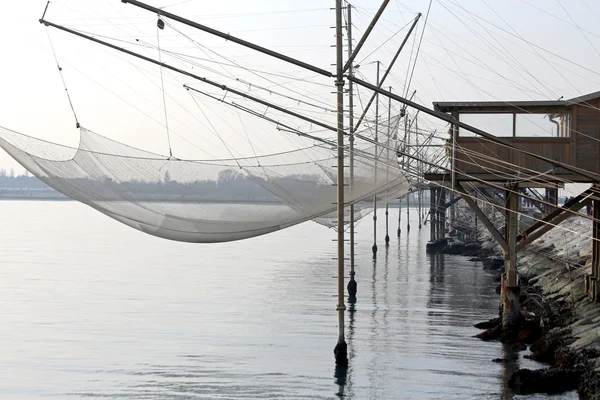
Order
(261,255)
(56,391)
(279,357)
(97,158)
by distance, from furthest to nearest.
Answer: (261,255) < (279,357) < (56,391) < (97,158)

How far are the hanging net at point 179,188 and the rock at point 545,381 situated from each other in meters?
5.06

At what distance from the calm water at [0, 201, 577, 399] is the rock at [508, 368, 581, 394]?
1.20 ft

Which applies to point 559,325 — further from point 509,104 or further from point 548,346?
point 509,104

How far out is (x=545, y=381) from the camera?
18.7 meters

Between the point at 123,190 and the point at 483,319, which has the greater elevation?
the point at 123,190

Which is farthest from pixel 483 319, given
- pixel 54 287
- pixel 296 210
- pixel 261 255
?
pixel 261 255

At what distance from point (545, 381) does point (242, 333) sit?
1175 cm

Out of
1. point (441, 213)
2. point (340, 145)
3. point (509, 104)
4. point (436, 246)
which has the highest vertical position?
point (509, 104)

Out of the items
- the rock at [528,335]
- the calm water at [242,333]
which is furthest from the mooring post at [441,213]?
the rock at [528,335]

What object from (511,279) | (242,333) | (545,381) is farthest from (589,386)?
(242,333)

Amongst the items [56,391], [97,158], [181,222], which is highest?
[97,158]

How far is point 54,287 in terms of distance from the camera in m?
43.9

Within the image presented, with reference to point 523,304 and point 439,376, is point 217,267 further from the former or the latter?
point 439,376

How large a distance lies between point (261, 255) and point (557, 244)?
1117 inches
